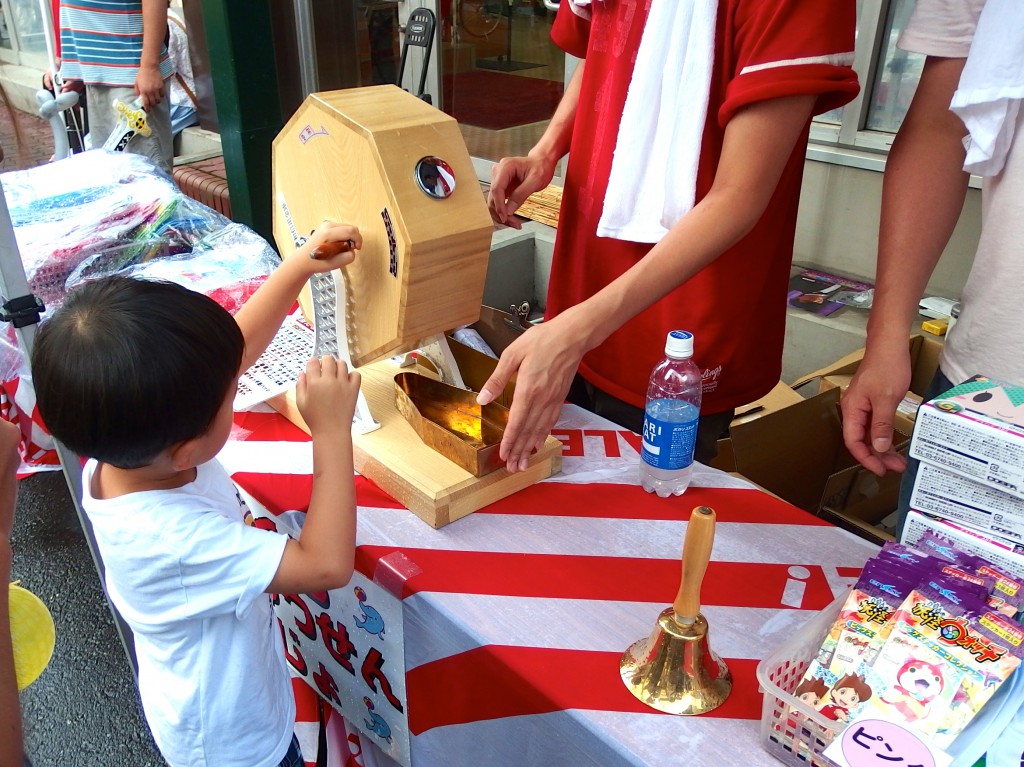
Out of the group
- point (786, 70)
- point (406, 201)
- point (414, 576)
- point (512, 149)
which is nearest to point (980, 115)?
point (786, 70)

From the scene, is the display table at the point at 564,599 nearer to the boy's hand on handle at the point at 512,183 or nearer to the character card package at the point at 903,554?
the character card package at the point at 903,554

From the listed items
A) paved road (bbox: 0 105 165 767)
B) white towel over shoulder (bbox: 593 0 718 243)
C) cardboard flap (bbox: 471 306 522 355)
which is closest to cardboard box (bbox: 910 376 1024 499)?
white towel over shoulder (bbox: 593 0 718 243)

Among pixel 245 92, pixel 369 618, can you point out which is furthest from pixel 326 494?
pixel 245 92

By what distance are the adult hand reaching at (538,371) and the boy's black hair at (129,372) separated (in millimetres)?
353

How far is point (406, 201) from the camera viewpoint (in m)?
1.11

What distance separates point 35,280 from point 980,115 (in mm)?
1931

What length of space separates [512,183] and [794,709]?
40.5 inches

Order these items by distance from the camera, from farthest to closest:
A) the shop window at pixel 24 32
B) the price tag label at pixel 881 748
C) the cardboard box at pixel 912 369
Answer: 1. the shop window at pixel 24 32
2. the cardboard box at pixel 912 369
3. the price tag label at pixel 881 748

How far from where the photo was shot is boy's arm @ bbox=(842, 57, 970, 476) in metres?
Result: 1.10

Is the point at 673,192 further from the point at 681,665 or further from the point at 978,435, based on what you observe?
the point at 681,665

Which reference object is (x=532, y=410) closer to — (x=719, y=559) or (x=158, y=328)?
(x=719, y=559)

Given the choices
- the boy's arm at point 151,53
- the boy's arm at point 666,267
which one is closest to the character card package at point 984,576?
the boy's arm at point 666,267

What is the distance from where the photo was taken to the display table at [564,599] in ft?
2.89

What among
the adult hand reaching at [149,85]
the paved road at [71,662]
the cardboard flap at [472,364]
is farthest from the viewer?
the adult hand reaching at [149,85]
